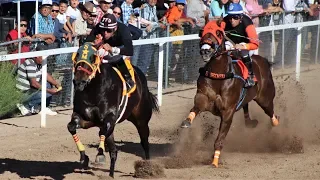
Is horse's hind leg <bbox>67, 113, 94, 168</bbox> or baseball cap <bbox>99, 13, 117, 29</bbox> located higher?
baseball cap <bbox>99, 13, 117, 29</bbox>

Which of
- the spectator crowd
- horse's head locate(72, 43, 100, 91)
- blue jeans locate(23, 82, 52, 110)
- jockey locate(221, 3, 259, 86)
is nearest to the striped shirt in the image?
the spectator crowd

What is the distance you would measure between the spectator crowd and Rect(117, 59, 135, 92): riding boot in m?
1.84

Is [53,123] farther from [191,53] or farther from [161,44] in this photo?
[191,53]

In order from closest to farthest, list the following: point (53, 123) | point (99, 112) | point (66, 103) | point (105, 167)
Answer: point (99, 112), point (105, 167), point (53, 123), point (66, 103)

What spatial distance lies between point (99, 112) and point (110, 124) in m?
0.19

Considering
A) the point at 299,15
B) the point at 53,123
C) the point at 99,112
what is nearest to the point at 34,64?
the point at 53,123

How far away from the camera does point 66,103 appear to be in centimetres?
1437

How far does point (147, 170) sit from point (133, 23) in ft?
19.9

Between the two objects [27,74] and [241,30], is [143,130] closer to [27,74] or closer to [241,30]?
[241,30]

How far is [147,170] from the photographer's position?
1015 cm

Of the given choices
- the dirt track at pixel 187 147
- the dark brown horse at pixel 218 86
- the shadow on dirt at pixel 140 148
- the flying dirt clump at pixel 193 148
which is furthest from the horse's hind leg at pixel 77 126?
the shadow on dirt at pixel 140 148

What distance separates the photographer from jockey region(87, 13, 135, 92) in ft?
33.4

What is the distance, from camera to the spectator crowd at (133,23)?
13.6 meters

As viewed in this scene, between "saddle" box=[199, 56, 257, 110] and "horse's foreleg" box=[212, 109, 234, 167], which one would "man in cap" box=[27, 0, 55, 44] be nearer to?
"saddle" box=[199, 56, 257, 110]
